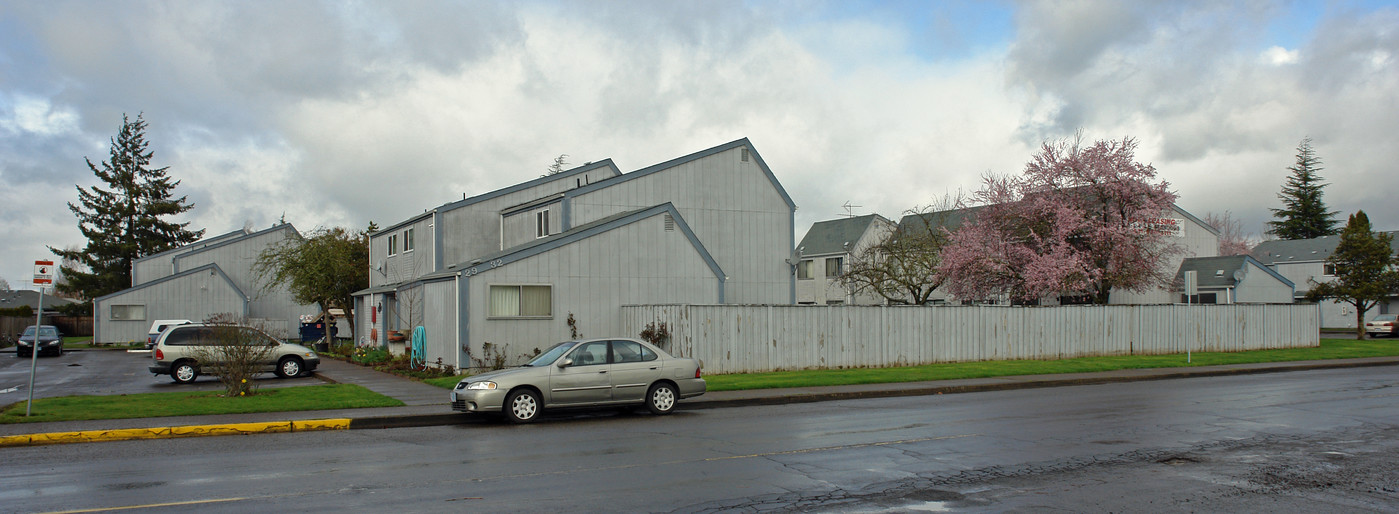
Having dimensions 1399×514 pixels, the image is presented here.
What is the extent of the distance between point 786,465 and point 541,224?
22814mm

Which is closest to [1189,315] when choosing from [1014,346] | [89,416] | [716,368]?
[1014,346]

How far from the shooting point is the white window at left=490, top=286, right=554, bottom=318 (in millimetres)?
23484

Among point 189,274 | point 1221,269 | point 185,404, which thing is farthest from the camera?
point 189,274

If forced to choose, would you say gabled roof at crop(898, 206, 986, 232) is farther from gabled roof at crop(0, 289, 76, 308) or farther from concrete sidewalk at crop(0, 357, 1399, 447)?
gabled roof at crop(0, 289, 76, 308)

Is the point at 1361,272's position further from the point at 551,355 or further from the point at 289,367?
the point at 289,367

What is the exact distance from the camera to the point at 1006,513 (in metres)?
7.70

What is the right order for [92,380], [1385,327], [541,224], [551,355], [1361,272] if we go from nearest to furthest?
[551,355] → [92,380] → [541,224] → [1361,272] → [1385,327]

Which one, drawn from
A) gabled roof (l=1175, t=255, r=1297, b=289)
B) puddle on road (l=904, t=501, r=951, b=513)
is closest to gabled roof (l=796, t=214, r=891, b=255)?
gabled roof (l=1175, t=255, r=1297, b=289)

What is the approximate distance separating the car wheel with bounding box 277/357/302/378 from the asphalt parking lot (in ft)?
0.87

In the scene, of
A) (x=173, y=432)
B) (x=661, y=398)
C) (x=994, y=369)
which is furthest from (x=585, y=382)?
(x=994, y=369)

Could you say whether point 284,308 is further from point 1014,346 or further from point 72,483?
point 72,483

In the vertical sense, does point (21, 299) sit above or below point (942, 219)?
below

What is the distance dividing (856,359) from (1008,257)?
53.6 ft

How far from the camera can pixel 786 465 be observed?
10211 mm
